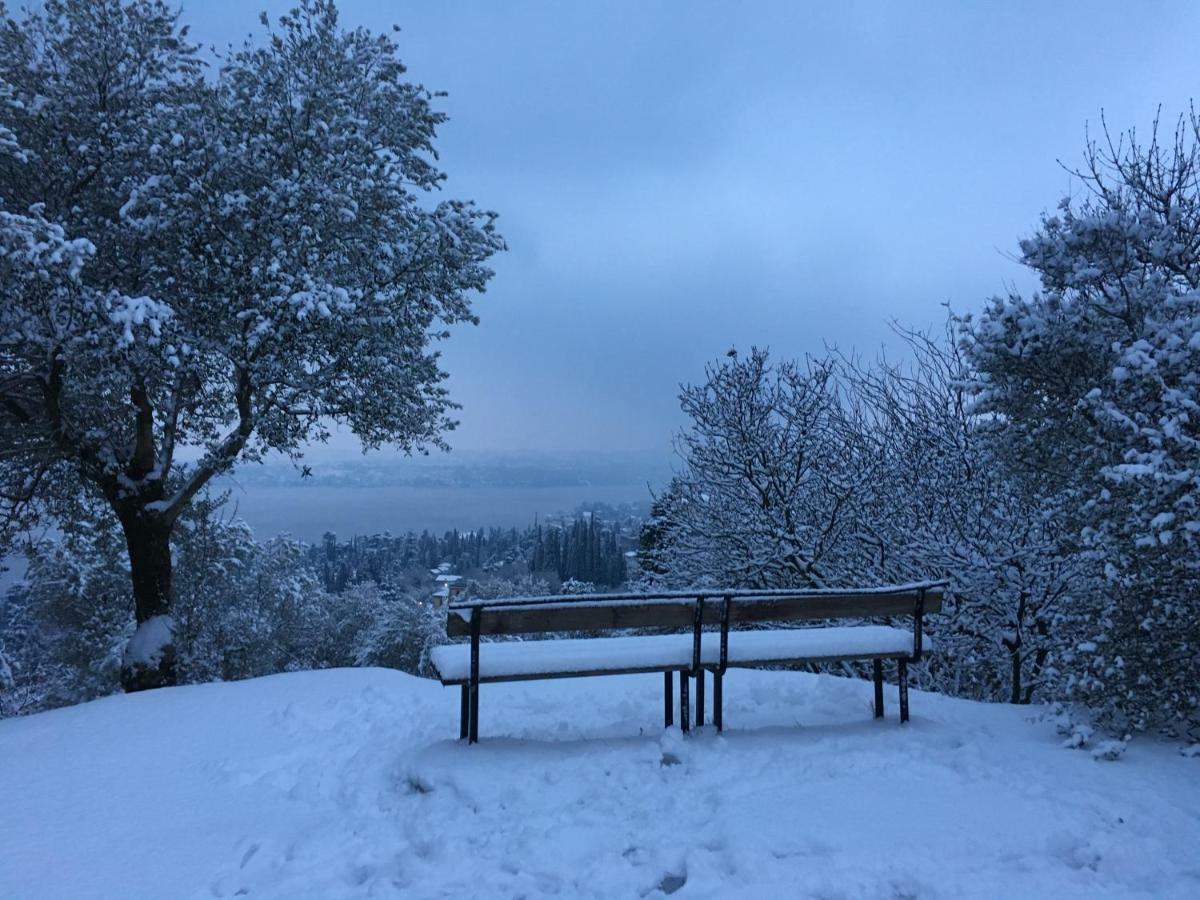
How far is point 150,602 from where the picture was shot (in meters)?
10.1

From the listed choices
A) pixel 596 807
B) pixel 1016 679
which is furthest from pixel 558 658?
pixel 1016 679

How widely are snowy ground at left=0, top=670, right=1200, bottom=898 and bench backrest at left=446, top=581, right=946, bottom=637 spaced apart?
86 cm

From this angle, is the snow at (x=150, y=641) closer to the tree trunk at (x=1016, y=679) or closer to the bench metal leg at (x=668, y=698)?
the bench metal leg at (x=668, y=698)

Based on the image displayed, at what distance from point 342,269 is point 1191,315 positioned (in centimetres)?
891

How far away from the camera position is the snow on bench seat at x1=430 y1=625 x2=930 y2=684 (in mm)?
4953

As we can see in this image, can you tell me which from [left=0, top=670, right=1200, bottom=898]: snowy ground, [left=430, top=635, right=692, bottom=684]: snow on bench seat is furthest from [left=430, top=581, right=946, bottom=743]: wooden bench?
[left=0, top=670, right=1200, bottom=898]: snowy ground

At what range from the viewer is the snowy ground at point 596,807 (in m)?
3.36

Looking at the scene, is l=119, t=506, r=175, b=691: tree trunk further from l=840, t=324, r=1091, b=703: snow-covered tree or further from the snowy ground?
l=840, t=324, r=1091, b=703: snow-covered tree

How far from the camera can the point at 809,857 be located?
3461mm

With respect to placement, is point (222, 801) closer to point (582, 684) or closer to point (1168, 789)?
point (582, 684)

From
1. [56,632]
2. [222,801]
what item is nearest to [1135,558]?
[222,801]

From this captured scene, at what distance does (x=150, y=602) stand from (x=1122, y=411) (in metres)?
11.7

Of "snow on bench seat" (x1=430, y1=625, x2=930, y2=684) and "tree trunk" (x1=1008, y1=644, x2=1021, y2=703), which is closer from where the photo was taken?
"snow on bench seat" (x1=430, y1=625, x2=930, y2=684)

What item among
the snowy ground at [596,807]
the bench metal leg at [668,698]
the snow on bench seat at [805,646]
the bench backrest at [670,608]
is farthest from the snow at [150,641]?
the snow on bench seat at [805,646]
